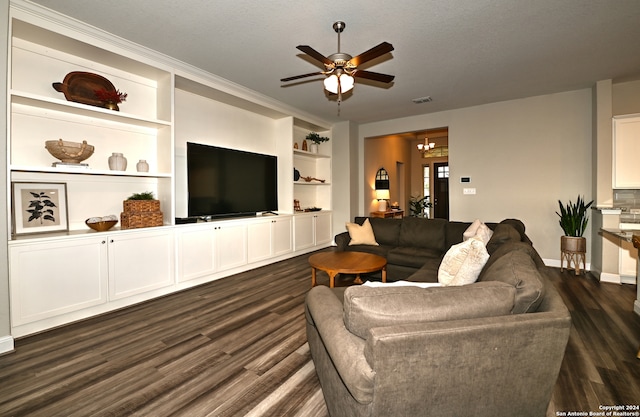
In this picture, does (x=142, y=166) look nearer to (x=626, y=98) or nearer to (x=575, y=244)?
(x=575, y=244)

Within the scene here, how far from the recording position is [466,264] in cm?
201

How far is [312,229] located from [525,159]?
4.18 meters

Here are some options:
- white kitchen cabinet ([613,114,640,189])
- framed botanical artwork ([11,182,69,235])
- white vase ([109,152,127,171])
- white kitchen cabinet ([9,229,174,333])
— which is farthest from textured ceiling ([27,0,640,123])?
→ white kitchen cabinet ([9,229,174,333])

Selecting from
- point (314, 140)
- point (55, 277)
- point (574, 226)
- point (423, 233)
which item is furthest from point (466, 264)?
point (314, 140)

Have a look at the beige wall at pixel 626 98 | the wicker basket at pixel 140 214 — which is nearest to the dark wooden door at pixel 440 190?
the beige wall at pixel 626 98

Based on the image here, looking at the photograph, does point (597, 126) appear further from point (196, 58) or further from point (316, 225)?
point (196, 58)

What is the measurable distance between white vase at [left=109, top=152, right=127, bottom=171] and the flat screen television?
0.82 meters

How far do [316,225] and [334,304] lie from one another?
4.61 meters

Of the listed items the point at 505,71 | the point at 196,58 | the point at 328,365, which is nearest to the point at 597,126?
the point at 505,71

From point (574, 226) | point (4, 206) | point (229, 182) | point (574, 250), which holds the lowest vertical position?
point (574, 250)

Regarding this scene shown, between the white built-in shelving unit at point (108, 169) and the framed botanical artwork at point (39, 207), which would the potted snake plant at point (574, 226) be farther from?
the framed botanical artwork at point (39, 207)

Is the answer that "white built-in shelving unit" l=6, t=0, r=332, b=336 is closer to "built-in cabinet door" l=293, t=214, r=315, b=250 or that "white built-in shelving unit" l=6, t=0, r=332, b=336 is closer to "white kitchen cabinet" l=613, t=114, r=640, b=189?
"built-in cabinet door" l=293, t=214, r=315, b=250

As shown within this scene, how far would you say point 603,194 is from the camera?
14.1ft

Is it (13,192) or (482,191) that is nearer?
(13,192)
